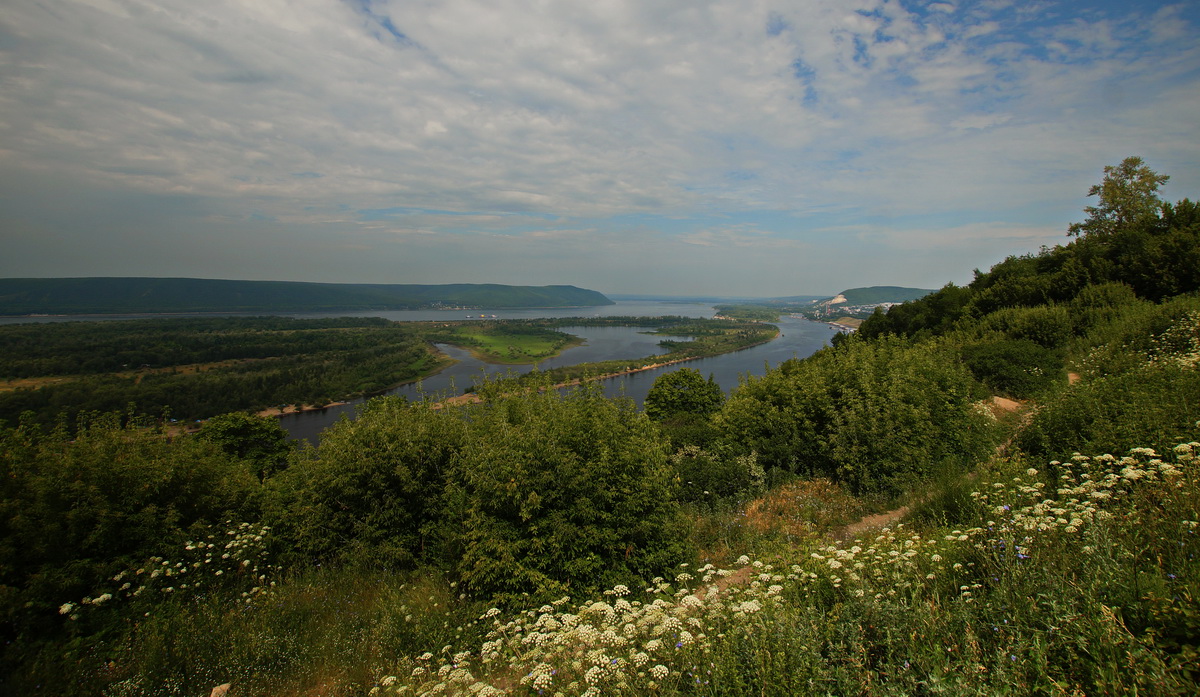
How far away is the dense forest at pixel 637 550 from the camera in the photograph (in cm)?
267

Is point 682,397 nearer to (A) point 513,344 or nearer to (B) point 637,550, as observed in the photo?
(B) point 637,550

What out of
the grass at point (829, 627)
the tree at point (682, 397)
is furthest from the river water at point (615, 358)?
the grass at point (829, 627)

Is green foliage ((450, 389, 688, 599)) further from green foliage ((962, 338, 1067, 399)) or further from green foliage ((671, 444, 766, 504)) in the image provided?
green foliage ((962, 338, 1067, 399))

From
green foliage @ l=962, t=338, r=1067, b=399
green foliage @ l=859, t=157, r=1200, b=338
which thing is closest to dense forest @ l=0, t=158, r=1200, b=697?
green foliage @ l=962, t=338, r=1067, b=399

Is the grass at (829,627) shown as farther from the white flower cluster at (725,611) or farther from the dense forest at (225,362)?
the dense forest at (225,362)

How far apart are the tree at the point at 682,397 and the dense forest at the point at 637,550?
17643 mm

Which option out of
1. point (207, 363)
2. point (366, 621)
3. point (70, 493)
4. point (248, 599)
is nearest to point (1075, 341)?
point (366, 621)

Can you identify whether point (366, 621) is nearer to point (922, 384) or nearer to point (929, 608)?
point (929, 608)

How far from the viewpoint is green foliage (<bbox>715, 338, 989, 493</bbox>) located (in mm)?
9531

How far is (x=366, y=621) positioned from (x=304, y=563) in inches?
104

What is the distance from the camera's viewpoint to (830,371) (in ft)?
43.5

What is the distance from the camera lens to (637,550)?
636 cm

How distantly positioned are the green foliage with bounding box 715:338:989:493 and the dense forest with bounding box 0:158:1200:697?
3.0 inches

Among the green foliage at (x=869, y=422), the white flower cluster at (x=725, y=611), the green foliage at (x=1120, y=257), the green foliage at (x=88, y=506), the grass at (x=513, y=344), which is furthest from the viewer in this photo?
the grass at (x=513, y=344)
